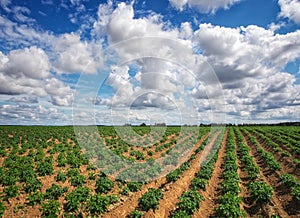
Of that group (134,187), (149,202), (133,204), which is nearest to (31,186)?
(134,187)

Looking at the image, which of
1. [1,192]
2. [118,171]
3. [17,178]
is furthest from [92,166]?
[1,192]

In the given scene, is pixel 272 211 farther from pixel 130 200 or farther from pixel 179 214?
pixel 130 200

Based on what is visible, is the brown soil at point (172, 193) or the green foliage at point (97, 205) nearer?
the green foliage at point (97, 205)

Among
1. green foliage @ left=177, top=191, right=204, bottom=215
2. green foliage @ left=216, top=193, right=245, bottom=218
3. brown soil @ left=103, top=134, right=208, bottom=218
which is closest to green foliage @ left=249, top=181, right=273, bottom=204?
green foliage @ left=216, top=193, right=245, bottom=218

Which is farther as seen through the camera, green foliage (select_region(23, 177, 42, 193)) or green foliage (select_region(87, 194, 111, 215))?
green foliage (select_region(23, 177, 42, 193))

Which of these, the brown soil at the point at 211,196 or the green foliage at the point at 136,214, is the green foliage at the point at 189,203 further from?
the green foliage at the point at 136,214

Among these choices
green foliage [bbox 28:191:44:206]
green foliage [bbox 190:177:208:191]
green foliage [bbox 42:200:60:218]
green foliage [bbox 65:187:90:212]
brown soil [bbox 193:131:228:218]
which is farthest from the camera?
green foliage [bbox 190:177:208:191]

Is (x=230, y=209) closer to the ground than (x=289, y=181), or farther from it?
closer to the ground

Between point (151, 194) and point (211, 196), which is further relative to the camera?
point (211, 196)

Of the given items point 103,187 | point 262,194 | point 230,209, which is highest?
point 262,194

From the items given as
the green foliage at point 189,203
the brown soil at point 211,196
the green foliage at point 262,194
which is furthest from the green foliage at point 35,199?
the green foliage at point 262,194

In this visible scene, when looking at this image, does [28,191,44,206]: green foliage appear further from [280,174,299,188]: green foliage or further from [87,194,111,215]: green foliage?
[280,174,299,188]: green foliage

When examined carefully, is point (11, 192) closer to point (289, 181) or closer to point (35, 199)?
point (35, 199)

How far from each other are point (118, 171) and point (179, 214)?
342 inches
